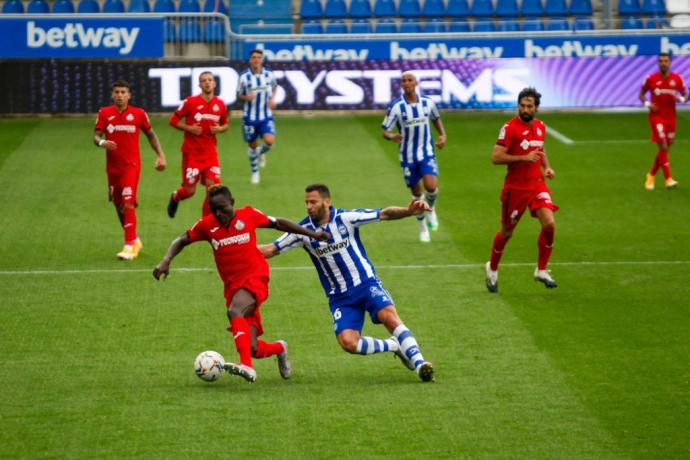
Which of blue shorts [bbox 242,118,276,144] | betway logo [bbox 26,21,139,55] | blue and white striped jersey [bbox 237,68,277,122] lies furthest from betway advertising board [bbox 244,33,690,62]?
blue shorts [bbox 242,118,276,144]

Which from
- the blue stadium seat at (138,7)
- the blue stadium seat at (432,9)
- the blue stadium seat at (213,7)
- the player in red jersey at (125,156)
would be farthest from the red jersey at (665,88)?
the blue stadium seat at (138,7)

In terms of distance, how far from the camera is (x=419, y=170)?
55.6ft

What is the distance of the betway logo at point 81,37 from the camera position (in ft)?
91.1

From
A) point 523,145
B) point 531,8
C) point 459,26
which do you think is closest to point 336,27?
point 459,26

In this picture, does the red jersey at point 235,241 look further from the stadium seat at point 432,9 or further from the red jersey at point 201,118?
the stadium seat at point 432,9

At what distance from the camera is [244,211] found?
408 inches

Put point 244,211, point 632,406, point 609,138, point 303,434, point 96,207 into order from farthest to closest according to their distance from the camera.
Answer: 1. point 609,138
2. point 96,207
3. point 244,211
4. point 632,406
5. point 303,434

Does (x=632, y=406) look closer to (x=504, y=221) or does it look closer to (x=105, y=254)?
(x=504, y=221)

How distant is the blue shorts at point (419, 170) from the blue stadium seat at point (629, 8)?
1819 centimetres

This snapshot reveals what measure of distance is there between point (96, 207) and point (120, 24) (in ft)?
33.1

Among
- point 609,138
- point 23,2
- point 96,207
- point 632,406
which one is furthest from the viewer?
point 23,2

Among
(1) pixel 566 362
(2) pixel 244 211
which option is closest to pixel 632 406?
(1) pixel 566 362

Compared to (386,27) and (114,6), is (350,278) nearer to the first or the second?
(386,27)

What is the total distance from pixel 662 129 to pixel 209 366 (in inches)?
497
